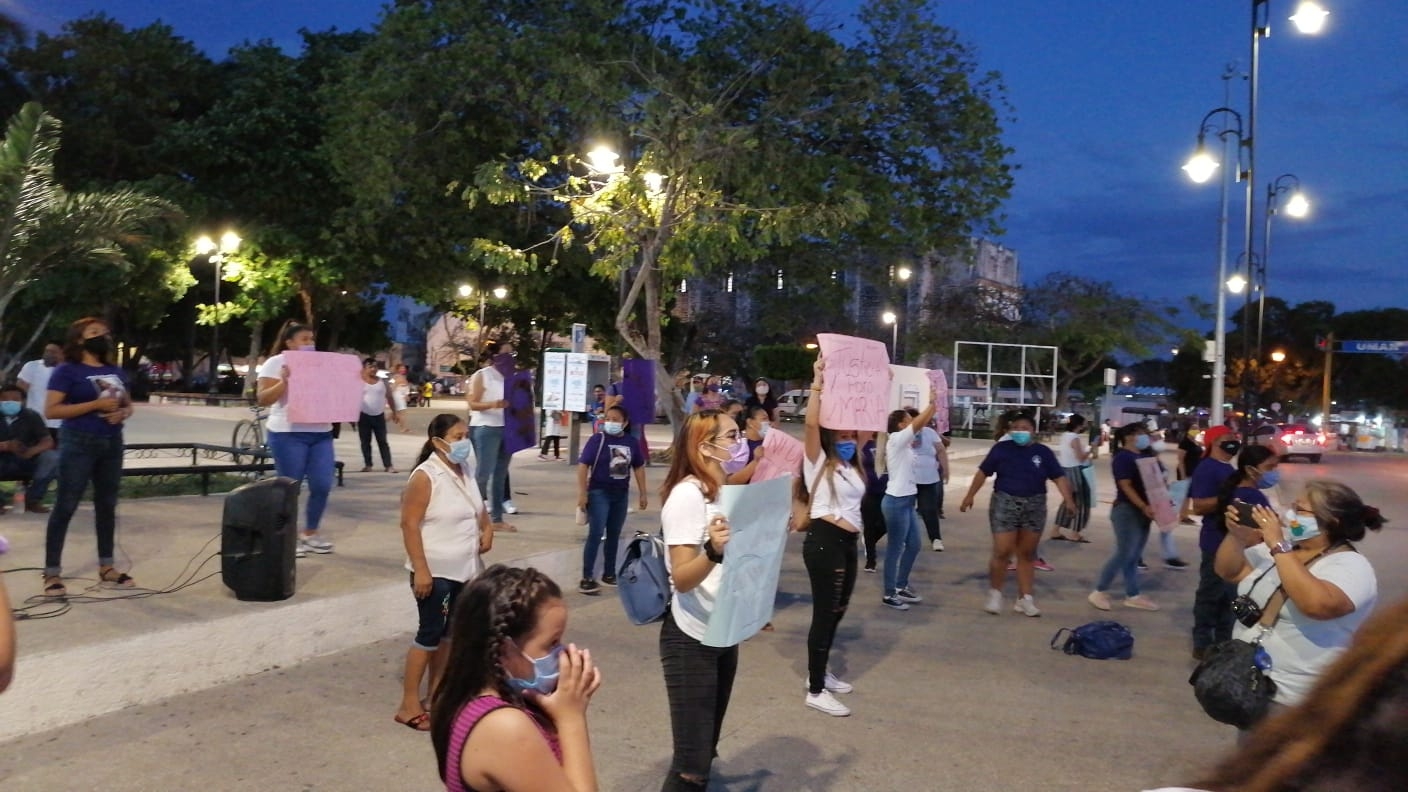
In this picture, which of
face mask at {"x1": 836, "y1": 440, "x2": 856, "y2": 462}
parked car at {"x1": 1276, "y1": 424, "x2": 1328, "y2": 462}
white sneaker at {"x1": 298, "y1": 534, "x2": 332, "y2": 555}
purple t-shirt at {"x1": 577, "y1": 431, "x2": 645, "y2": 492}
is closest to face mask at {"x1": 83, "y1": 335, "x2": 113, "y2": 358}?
white sneaker at {"x1": 298, "y1": 534, "x2": 332, "y2": 555}

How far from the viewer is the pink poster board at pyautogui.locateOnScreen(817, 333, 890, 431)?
6.65m

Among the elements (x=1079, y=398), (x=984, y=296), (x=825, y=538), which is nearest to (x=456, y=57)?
(x=825, y=538)

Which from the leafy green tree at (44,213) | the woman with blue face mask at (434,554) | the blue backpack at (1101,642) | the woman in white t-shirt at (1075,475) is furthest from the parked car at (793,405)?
the woman with blue face mask at (434,554)

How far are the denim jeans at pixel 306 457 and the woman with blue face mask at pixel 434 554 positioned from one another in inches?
122

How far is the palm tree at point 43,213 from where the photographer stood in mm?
10930

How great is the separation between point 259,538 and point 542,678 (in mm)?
5083

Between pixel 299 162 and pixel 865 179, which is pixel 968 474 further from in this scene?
pixel 299 162

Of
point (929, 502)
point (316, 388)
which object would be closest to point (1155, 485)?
point (929, 502)

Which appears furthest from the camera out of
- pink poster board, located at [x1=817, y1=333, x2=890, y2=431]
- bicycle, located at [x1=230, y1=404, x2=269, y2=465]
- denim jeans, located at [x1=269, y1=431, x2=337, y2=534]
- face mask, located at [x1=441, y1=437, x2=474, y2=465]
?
bicycle, located at [x1=230, y1=404, x2=269, y2=465]

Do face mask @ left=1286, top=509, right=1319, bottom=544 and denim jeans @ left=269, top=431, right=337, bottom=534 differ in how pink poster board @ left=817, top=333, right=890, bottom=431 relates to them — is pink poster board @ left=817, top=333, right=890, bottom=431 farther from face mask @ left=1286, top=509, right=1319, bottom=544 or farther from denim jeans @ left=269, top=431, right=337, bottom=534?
denim jeans @ left=269, top=431, right=337, bottom=534

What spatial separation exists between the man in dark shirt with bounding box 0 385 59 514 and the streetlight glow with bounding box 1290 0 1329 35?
1641 centimetres

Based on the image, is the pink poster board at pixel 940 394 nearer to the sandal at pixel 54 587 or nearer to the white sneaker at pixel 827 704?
the white sneaker at pixel 827 704

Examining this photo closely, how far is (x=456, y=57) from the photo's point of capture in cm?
1842

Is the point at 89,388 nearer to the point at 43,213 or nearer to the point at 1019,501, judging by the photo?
the point at 43,213
